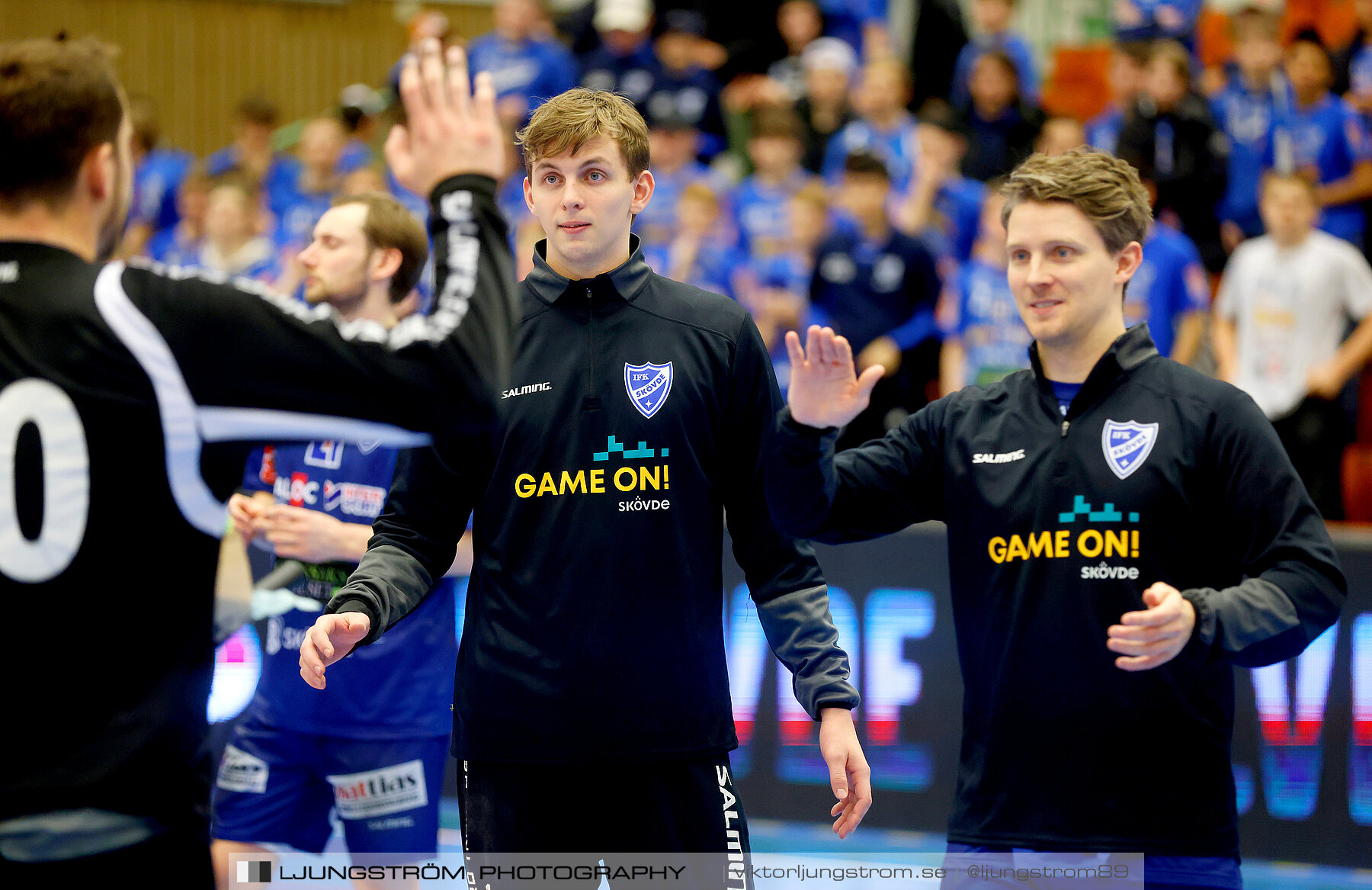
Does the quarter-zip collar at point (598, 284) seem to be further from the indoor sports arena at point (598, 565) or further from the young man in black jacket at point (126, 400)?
the young man in black jacket at point (126, 400)

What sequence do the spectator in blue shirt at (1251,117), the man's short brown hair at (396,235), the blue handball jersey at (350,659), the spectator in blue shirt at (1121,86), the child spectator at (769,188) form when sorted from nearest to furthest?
the blue handball jersey at (350,659) → the man's short brown hair at (396,235) → the spectator in blue shirt at (1251,117) → the child spectator at (769,188) → the spectator in blue shirt at (1121,86)

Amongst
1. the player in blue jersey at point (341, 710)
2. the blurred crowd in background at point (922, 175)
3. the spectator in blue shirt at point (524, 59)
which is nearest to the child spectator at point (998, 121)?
the blurred crowd in background at point (922, 175)

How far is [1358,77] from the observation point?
35.0 feet

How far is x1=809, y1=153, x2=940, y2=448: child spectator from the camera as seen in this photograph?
31.9 ft

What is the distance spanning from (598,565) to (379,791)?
173cm

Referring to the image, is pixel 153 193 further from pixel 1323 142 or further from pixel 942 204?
pixel 1323 142

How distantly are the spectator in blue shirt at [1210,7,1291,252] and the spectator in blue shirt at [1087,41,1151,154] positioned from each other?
0.75 metres

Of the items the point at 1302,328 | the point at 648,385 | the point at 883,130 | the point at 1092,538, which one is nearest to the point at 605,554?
the point at 648,385

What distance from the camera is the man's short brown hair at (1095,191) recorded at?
143 inches

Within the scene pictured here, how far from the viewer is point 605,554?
11.1 ft

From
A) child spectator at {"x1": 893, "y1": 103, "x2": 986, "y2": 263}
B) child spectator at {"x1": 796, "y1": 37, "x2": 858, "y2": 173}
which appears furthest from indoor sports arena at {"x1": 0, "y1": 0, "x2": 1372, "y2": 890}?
child spectator at {"x1": 796, "y1": 37, "x2": 858, "y2": 173}

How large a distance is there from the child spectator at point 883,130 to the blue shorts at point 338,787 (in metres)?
7.73

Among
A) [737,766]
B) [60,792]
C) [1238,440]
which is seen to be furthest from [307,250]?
[737,766]

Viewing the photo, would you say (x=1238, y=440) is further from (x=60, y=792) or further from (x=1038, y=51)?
(x=1038, y=51)
